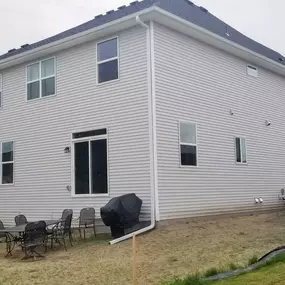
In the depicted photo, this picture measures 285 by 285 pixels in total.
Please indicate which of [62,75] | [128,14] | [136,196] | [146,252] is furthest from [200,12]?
[146,252]

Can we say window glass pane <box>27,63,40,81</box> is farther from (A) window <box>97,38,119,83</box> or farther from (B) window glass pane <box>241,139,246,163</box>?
Answer: (B) window glass pane <box>241,139,246,163</box>

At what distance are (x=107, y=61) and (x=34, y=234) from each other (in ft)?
18.1

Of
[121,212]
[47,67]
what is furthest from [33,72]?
[121,212]

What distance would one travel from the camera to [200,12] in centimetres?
1474

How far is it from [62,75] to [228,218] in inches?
263

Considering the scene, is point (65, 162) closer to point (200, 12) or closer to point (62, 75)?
point (62, 75)

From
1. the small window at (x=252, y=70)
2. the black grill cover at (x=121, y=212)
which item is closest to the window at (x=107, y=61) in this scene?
the black grill cover at (x=121, y=212)

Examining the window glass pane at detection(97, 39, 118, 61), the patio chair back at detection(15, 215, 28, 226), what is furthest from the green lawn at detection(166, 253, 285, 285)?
the window glass pane at detection(97, 39, 118, 61)

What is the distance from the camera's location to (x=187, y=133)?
12281 mm

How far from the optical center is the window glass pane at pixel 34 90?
14.1m

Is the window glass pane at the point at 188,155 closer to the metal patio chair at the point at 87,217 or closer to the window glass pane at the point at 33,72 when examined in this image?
the metal patio chair at the point at 87,217

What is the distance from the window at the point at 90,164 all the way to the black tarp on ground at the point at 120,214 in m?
1.53

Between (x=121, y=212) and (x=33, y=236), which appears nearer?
(x=33, y=236)

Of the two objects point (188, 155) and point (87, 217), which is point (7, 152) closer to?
point (87, 217)
